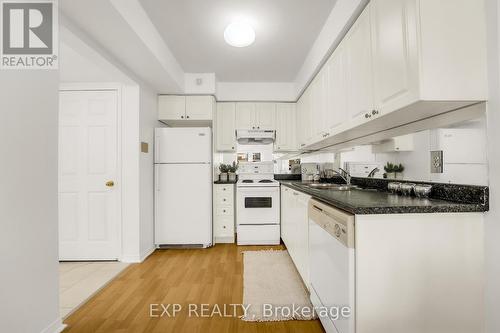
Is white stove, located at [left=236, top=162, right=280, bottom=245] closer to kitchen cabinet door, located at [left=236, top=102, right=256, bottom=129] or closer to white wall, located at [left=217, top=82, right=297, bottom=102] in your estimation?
kitchen cabinet door, located at [left=236, top=102, right=256, bottom=129]

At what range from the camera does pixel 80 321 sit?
5.64ft

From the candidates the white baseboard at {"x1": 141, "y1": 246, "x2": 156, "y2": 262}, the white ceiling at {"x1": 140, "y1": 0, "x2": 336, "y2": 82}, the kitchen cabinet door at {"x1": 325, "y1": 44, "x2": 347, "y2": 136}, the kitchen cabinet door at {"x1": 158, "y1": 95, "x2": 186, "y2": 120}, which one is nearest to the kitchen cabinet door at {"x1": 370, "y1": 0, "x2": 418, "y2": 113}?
the kitchen cabinet door at {"x1": 325, "y1": 44, "x2": 347, "y2": 136}

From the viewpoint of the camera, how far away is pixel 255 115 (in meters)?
3.96

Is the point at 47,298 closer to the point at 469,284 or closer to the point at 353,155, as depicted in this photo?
the point at 469,284

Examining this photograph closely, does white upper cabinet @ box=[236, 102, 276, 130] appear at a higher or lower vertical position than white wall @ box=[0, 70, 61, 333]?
higher

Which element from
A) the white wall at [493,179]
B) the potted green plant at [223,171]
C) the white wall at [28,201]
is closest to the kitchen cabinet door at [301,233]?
the white wall at [493,179]

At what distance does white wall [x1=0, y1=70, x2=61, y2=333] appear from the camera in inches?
49.5

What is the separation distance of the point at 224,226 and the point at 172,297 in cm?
159

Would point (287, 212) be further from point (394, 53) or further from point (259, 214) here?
point (394, 53)

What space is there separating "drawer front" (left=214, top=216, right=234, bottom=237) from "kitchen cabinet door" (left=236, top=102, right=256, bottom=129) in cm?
157

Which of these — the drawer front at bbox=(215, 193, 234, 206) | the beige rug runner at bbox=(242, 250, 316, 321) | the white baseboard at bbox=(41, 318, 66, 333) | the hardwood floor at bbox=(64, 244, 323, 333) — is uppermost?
the drawer front at bbox=(215, 193, 234, 206)

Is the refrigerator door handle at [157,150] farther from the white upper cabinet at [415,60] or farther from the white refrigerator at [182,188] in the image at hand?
the white upper cabinet at [415,60]

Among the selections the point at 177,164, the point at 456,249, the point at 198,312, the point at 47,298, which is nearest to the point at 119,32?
the point at 177,164

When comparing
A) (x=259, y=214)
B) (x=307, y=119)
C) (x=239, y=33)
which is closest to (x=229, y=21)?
(x=239, y=33)
